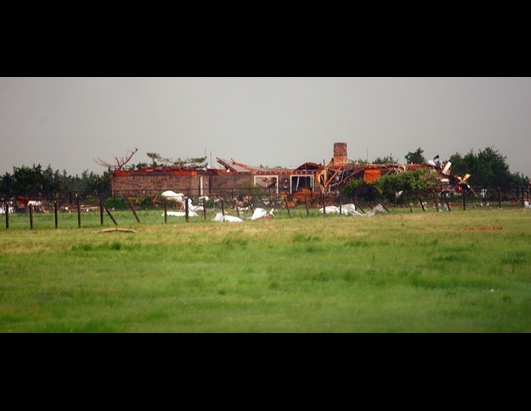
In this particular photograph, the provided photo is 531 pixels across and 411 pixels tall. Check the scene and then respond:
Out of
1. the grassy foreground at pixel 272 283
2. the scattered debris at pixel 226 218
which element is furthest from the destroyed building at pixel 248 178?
the grassy foreground at pixel 272 283

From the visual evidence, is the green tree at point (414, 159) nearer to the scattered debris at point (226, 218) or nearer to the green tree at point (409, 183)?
the green tree at point (409, 183)

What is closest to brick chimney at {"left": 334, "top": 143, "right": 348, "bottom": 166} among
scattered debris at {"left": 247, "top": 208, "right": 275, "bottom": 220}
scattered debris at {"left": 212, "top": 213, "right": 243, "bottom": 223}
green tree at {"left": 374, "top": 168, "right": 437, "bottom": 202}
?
scattered debris at {"left": 247, "top": 208, "right": 275, "bottom": 220}

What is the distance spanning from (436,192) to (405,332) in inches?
687

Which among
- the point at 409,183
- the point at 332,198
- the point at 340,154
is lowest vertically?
the point at 332,198

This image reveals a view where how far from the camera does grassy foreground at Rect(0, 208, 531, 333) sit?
6.81 meters

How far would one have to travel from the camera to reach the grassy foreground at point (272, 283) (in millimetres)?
6809

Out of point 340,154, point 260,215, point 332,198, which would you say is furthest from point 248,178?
point 340,154

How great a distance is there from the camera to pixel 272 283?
26.8 feet

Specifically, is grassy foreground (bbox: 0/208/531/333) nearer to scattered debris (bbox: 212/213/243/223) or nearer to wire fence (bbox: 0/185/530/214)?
scattered debris (bbox: 212/213/243/223)

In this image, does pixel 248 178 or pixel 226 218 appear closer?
pixel 226 218

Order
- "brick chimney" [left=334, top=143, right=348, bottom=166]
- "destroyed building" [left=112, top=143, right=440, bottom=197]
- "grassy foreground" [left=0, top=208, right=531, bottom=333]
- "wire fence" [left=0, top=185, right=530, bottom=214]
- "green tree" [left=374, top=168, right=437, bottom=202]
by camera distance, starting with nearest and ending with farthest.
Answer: "grassy foreground" [left=0, top=208, right=531, bottom=333], "brick chimney" [left=334, top=143, right=348, bottom=166], "destroyed building" [left=112, top=143, right=440, bottom=197], "wire fence" [left=0, top=185, right=530, bottom=214], "green tree" [left=374, top=168, right=437, bottom=202]

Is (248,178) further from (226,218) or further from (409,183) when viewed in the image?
(409,183)
